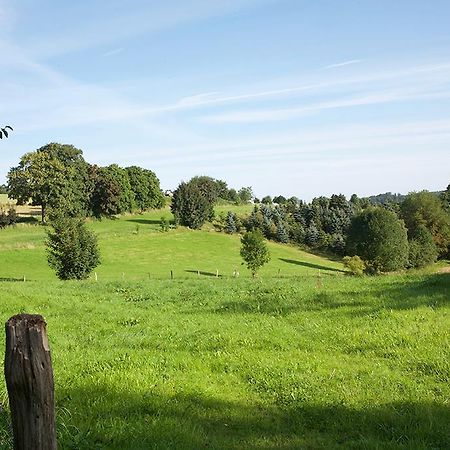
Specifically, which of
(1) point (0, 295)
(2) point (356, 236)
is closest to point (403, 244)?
(2) point (356, 236)

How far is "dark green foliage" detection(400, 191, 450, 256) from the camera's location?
9300cm

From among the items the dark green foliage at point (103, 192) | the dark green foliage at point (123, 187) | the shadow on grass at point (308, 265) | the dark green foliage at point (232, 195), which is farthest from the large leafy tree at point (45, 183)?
the dark green foliage at point (232, 195)

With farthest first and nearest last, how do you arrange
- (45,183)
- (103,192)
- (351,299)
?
(103,192) → (45,183) → (351,299)

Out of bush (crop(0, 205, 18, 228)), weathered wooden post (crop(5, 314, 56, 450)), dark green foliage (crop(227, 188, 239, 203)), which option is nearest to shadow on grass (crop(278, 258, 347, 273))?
bush (crop(0, 205, 18, 228))

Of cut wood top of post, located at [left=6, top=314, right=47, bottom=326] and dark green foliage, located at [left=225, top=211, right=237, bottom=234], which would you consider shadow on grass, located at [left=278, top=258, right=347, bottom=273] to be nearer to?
dark green foliage, located at [left=225, top=211, right=237, bottom=234]

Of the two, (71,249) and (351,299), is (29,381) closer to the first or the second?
(351,299)

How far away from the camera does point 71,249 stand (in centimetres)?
4178

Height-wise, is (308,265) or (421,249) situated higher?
(421,249)

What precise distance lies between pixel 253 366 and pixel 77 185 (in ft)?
272

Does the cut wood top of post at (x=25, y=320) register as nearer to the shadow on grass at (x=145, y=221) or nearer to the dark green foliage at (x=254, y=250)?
the dark green foliage at (x=254, y=250)

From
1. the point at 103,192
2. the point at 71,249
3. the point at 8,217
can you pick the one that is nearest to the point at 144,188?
the point at 103,192

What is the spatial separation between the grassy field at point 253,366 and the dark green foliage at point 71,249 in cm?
1930

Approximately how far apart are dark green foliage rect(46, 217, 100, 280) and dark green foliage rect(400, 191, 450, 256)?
2739 inches

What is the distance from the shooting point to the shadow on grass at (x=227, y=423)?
6.91 m
